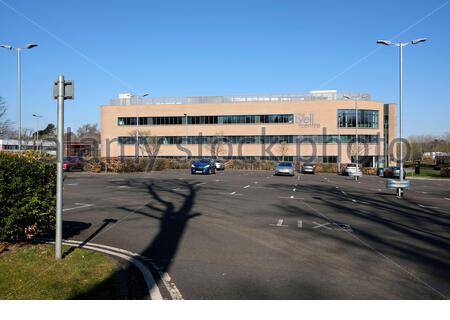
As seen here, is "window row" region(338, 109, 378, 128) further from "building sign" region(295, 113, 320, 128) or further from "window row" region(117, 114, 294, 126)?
"window row" region(117, 114, 294, 126)

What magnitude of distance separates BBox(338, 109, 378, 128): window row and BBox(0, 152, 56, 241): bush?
Answer: 6438 centimetres

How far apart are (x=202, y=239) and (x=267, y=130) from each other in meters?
61.2

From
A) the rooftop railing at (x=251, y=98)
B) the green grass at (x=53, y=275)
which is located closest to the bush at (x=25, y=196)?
the green grass at (x=53, y=275)

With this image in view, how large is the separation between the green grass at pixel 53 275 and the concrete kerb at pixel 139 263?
35 cm

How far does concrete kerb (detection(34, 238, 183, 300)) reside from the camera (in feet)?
16.7

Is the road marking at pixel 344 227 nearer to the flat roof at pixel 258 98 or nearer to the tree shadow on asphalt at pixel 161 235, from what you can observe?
the tree shadow on asphalt at pixel 161 235

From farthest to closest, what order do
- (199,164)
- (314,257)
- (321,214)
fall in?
(199,164) < (321,214) < (314,257)

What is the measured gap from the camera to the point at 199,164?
1561 inches

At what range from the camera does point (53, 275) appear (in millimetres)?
5605

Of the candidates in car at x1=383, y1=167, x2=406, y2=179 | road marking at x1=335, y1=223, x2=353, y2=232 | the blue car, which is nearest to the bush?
road marking at x1=335, y1=223, x2=353, y2=232

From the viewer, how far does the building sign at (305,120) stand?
67.8 m

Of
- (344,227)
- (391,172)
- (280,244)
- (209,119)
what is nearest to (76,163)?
(391,172)

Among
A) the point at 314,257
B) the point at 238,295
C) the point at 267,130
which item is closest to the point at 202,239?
the point at 314,257
